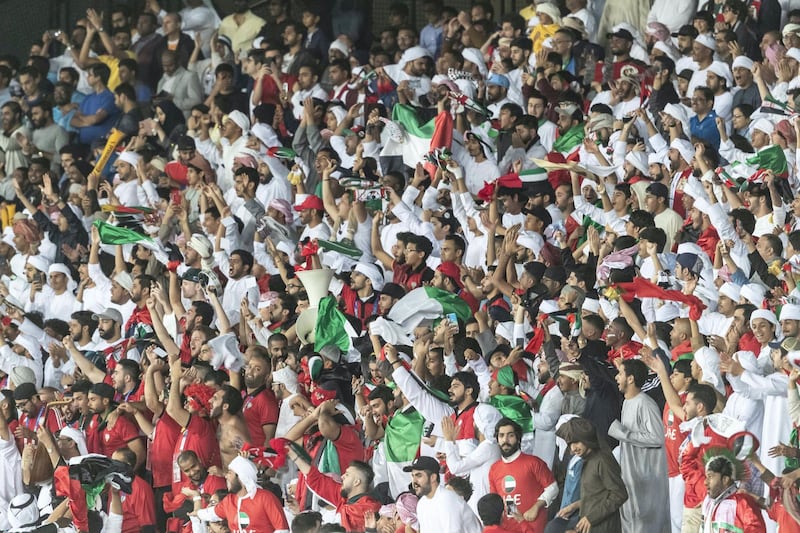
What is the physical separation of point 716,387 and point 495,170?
4.91 meters

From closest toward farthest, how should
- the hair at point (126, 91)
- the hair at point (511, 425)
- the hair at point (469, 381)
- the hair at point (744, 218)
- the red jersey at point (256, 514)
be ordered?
the hair at point (511, 425) → the red jersey at point (256, 514) → the hair at point (469, 381) → the hair at point (744, 218) → the hair at point (126, 91)

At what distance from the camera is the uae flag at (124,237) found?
657 inches

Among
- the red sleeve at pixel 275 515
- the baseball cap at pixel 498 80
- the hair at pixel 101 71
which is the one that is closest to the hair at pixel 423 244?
the baseball cap at pixel 498 80

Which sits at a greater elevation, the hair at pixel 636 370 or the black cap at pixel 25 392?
the hair at pixel 636 370

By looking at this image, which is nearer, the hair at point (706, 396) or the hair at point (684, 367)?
the hair at point (706, 396)

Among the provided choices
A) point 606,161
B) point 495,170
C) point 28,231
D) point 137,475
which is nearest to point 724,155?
point 606,161

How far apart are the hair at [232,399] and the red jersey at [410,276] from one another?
1.90 metres

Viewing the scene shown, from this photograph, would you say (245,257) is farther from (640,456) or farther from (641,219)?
(640,456)

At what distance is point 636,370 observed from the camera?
12266 mm

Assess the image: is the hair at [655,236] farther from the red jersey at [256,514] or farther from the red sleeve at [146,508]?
the red sleeve at [146,508]

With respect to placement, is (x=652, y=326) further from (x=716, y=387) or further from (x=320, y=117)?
(x=320, y=117)

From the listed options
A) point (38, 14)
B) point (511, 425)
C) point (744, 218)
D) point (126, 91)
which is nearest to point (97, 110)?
point (126, 91)

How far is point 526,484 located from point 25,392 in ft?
16.1

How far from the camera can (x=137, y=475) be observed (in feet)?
44.8
